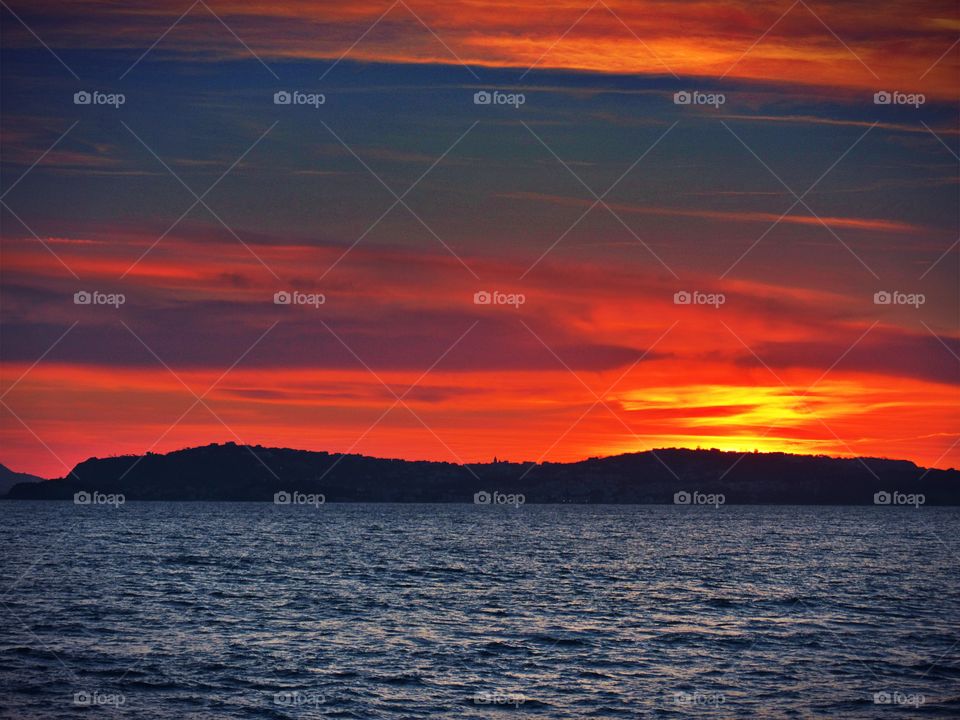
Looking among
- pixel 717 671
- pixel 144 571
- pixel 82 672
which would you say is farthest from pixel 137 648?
pixel 144 571

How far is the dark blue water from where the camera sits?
34844 mm

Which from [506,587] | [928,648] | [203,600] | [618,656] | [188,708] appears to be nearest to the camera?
[188,708]

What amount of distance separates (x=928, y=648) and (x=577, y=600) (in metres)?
19.9

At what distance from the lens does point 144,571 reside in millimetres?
74375

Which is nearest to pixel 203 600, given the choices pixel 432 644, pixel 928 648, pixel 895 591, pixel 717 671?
pixel 432 644

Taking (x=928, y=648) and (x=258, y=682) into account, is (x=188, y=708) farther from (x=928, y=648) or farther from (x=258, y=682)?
(x=928, y=648)

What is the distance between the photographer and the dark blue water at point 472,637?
34844 mm

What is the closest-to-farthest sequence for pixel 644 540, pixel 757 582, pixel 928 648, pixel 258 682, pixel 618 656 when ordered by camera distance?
pixel 258 682 < pixel 618 656 < pixel 928 648 < pixel 757 582 < pixel 644 540

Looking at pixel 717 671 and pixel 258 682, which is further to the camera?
pixel 717 671

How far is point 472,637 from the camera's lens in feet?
150

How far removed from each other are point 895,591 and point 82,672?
5140 cm

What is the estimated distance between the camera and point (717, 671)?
130ft

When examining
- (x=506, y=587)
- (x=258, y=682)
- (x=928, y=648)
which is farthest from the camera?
(x=506, y=587)

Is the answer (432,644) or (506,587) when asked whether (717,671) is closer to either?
(432,644)
